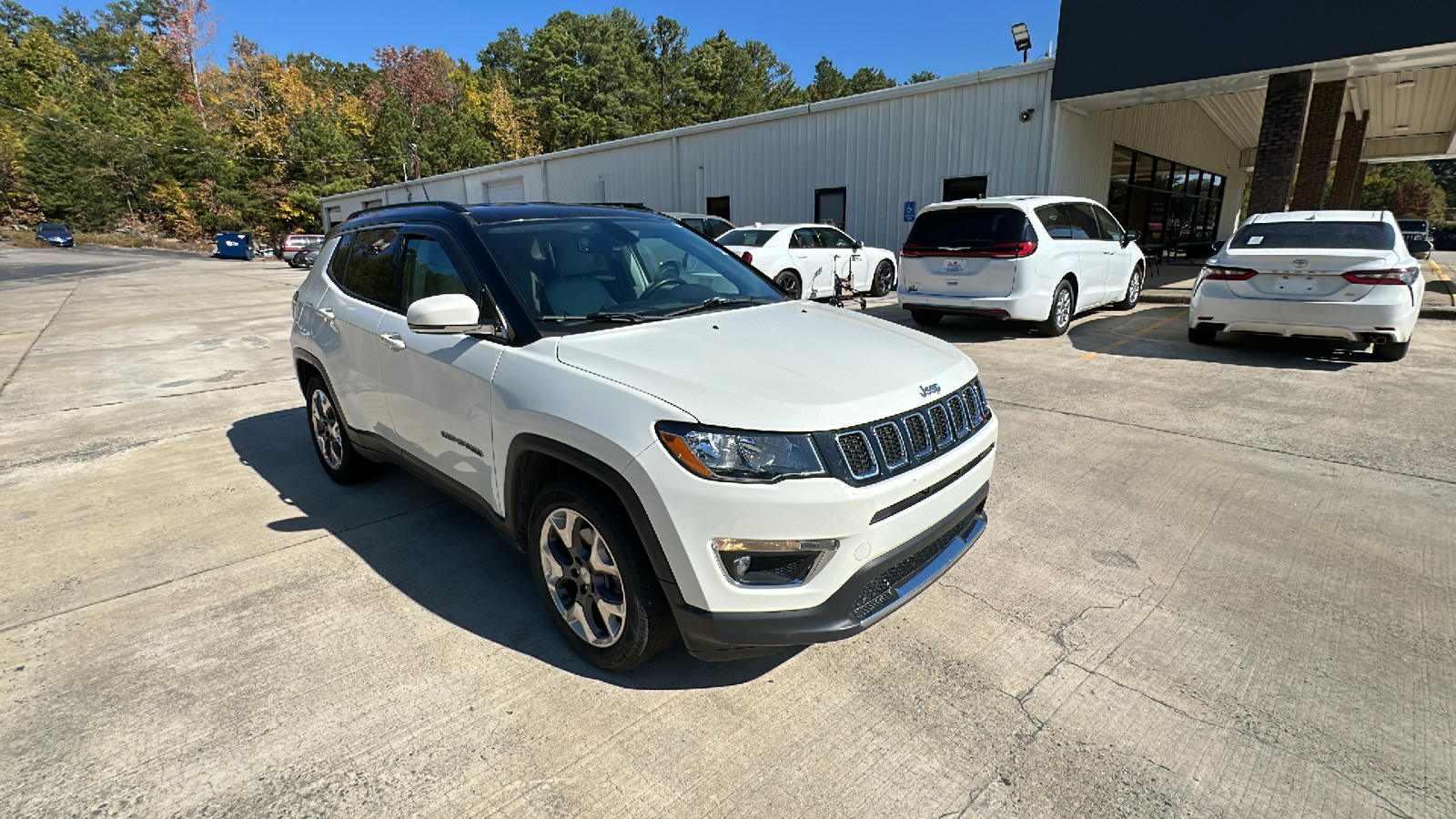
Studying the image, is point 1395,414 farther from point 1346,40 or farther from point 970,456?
point 1346,40

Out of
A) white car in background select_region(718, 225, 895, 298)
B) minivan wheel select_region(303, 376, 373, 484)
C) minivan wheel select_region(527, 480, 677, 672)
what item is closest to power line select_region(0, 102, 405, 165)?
A: white car in background select_region(718, 225, 895, 298)

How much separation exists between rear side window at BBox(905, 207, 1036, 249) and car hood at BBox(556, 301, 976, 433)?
6.05 m

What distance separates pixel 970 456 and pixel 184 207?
72797 mm

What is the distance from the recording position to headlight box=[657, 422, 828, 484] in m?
2.01

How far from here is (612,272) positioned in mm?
3127

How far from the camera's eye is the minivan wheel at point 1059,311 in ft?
28.6

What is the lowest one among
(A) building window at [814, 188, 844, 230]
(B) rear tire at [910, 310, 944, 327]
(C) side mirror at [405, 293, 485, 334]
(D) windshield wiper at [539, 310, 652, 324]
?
(B) rear tire at [910, 310, 944, 327]

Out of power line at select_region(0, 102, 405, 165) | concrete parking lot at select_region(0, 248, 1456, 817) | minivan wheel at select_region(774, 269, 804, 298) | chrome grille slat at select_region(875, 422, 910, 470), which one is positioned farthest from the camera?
power line at select_region(0, 102, 405, 165)

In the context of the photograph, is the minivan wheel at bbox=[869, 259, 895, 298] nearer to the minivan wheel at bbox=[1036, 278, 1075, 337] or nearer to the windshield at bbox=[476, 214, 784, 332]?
the minivan wheel at bbox=[1036, 278, 1075, 337]

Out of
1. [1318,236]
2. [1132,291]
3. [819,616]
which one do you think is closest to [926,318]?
[1132,291]

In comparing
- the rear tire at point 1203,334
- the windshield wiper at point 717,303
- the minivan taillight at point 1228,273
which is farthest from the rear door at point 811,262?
the windshield wiper at point 717,303

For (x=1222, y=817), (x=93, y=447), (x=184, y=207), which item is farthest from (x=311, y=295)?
(x=184, y=207)

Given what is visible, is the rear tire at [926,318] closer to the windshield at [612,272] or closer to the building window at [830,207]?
the windshield at [612,272]

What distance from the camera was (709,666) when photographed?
2598 millimetres
